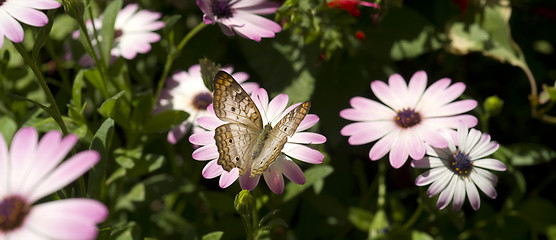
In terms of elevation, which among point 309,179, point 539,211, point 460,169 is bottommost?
point 539,211

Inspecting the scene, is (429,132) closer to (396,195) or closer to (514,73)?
(396,195)

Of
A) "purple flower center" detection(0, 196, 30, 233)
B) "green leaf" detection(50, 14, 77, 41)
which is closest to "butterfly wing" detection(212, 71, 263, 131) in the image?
"purple flower center" detection(0, 196, 30, 233)

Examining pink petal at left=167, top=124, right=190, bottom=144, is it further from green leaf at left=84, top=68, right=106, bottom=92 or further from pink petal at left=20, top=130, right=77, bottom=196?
pink petal at left=20, top=130, right=77, bottom=196

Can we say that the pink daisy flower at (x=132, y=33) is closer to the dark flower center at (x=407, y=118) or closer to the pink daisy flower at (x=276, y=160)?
the pink daisy flower at (x=276, y=160)

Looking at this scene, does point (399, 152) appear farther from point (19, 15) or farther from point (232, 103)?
point (19, 15)

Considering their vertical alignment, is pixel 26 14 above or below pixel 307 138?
above

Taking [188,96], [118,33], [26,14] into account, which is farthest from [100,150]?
[118,33]

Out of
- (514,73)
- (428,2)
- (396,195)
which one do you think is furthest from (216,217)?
(514,73)
